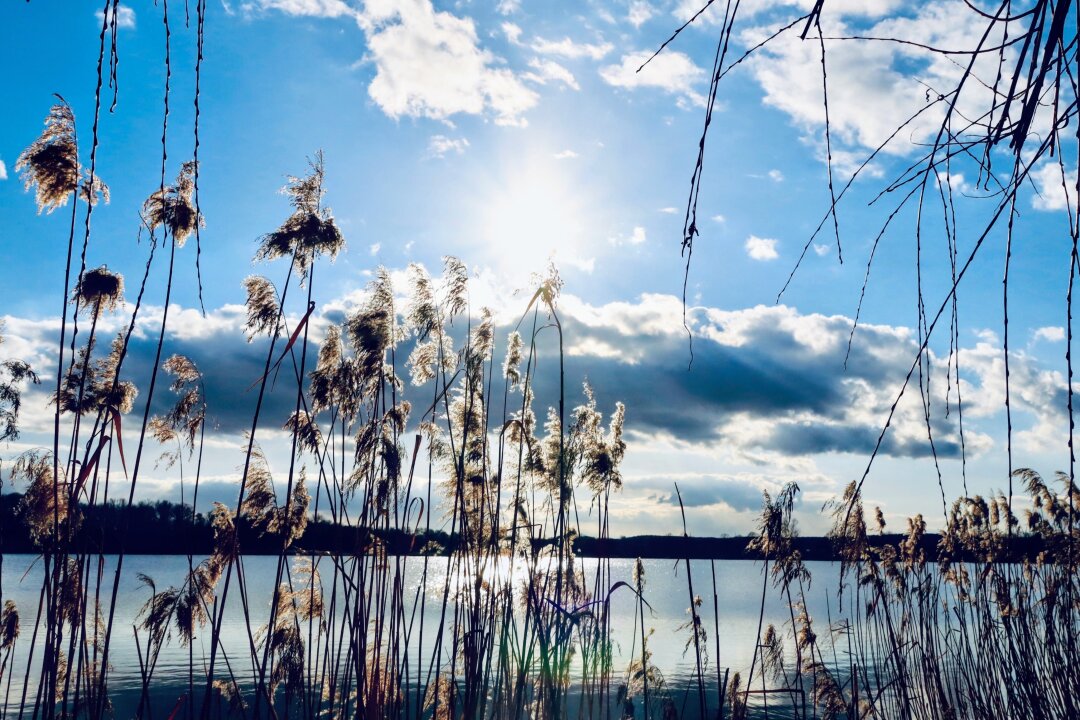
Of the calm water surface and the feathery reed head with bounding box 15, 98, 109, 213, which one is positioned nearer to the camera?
the feathery reed head with bounding box 15, 98, 109, 213

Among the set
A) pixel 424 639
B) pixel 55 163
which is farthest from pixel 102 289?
pixel 424 639

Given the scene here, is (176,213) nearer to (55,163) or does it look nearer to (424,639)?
(55,163)

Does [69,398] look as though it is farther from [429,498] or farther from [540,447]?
[540,447]

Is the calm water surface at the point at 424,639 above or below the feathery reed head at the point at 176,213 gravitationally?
below

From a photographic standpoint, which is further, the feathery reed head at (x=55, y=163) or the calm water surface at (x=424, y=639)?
the calm water surface at (x=424, y=639)

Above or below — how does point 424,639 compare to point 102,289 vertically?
below

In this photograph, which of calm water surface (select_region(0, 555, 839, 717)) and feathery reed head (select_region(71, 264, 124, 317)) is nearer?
feathery reed head (select_region(71, 264, 124, 317))

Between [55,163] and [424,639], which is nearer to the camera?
[55,163]

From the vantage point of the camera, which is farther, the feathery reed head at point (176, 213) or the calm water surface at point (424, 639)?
the calm water surface at point (424, 639)

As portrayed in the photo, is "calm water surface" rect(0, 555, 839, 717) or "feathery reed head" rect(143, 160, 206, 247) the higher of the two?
"feathery reed head" rect(143, 160, 206, 247)

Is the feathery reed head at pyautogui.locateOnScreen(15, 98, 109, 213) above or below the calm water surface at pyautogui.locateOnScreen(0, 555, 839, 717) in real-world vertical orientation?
above

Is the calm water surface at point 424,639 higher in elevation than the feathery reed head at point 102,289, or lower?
lower

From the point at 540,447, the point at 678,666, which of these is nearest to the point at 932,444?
the point at 540,447

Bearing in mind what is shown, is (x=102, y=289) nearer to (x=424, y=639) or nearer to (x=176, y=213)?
(x=176, y=213)
